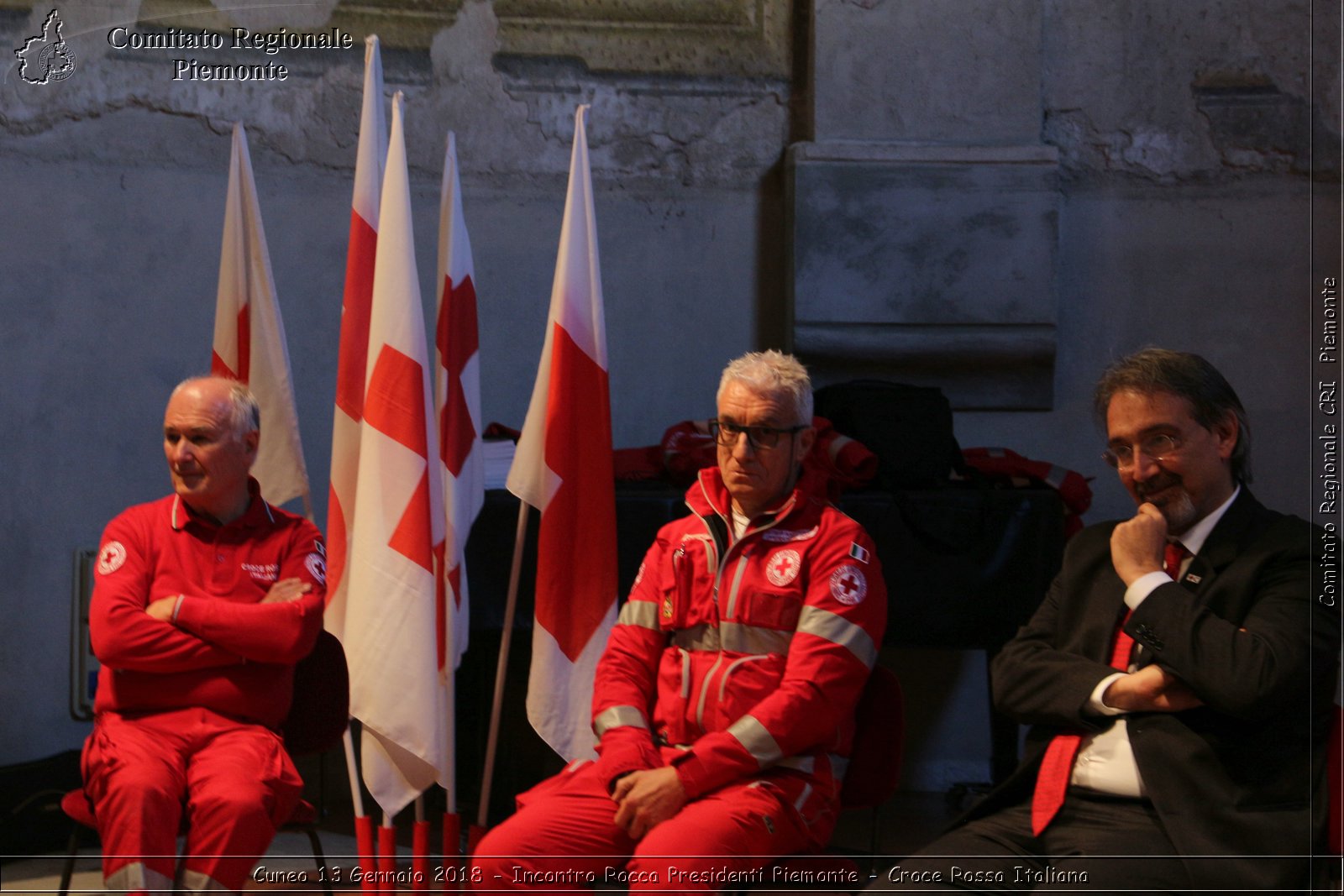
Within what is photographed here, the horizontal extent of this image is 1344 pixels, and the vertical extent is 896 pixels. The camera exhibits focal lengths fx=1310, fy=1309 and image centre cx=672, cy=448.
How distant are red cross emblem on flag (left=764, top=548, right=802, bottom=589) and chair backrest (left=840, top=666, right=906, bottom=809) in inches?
11.1

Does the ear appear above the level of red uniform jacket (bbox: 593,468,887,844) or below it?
above

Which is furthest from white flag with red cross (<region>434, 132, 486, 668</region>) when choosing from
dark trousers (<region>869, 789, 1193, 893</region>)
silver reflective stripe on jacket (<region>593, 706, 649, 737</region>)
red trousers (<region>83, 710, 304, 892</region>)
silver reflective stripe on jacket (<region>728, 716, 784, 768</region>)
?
dark trousers (<region>869, 789, 1193, 893</region>)

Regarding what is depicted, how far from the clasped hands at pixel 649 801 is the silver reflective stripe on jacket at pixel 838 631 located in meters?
0.41

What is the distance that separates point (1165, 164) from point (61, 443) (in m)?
4.14

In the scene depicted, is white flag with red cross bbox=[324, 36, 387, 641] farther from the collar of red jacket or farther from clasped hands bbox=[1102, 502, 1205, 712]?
clasped hands bbox=[1102, 502, 1205, 712]

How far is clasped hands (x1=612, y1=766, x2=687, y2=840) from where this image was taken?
2578mm

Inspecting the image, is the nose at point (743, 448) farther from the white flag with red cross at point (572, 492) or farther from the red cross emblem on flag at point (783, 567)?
the white flag with red cross at point (572, 492)

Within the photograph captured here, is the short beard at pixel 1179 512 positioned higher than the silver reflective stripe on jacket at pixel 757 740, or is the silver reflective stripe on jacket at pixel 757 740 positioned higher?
the short beard at pixel 1179 512

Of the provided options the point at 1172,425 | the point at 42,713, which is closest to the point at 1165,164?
the point at 1172,425

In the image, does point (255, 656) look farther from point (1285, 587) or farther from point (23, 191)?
point (23, 191)

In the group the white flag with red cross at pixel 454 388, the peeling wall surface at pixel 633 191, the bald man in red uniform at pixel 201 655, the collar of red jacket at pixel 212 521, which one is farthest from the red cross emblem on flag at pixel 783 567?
the peeling wall surface at pixel 633 191

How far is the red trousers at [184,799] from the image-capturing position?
9.09 ft

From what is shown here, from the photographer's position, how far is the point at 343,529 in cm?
339

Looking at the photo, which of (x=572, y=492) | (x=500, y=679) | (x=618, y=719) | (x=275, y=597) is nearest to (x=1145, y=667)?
(x=618, y=719)
